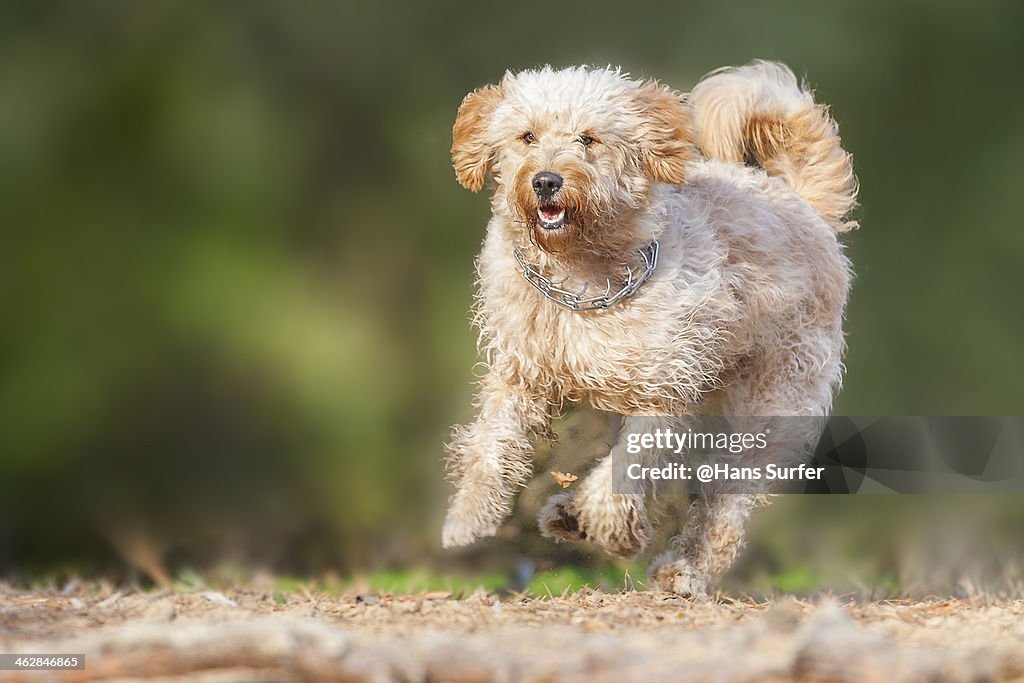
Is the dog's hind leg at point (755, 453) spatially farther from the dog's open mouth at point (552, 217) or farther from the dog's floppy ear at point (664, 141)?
the dog's open mouth at point (552, 217)

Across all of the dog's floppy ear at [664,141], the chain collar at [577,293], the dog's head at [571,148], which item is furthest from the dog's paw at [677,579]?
the dog's floppy ear at [664,141]

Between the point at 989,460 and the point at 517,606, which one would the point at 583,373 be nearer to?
the point at 517,606

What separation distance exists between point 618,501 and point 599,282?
91 cm

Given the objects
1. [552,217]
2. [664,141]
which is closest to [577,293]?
[552,217]

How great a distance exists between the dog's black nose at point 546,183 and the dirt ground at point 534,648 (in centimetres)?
160

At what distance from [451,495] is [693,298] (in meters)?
1.33

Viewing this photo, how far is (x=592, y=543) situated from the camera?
5.50 meters

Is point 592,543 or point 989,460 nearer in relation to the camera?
point 592,543

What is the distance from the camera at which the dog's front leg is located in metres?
5.17

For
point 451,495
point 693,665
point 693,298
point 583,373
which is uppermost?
point 693,298

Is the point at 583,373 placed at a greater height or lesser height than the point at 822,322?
lesser

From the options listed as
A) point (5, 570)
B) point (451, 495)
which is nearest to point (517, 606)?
point (451, 495)

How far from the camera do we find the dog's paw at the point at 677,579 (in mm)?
5855

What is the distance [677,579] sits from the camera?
19.3 feet
